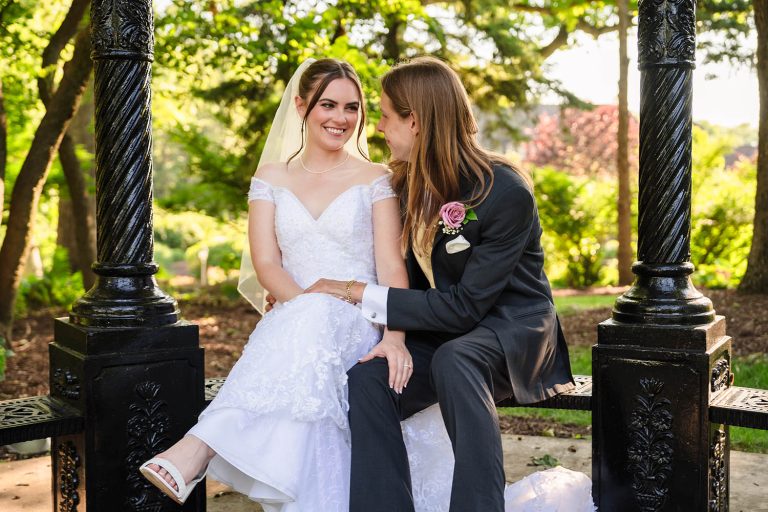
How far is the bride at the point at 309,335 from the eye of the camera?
120 inches

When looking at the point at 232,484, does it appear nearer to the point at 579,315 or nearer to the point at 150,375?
the point at 150,375

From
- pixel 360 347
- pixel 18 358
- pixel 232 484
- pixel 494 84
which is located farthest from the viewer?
pixel 494 84

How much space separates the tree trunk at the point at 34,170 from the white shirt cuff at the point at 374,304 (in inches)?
184

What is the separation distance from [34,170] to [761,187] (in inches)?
284

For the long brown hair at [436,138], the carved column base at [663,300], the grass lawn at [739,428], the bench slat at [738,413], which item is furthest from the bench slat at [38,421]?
the grass lawn at [739,428]

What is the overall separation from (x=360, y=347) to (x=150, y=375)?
34.8 inches

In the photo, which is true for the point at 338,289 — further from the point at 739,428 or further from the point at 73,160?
the point at 73,160

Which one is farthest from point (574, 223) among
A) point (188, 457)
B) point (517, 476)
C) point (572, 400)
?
point (188, 457)

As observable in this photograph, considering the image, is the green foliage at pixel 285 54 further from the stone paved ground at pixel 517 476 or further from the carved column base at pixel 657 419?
the carved column base at pixel 657 419

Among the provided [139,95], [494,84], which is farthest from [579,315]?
[139,95]

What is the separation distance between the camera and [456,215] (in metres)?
3.34

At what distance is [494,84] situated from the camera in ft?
45.6

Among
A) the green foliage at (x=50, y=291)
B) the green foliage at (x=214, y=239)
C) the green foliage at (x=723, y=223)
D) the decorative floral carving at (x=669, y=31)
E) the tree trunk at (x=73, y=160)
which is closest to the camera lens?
the decorative floral carving at (x=669, y=31)

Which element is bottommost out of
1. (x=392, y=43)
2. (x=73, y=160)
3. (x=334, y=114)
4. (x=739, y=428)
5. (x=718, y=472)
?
(x=739, y=428)
